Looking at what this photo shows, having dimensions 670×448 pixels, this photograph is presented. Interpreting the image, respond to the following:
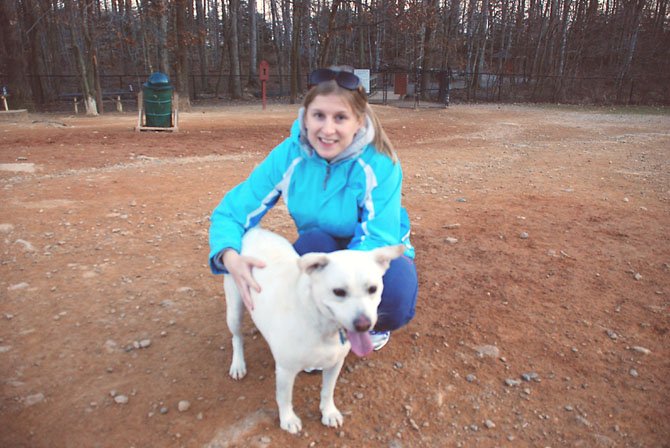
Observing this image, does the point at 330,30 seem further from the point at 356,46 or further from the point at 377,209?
the point at 356,46

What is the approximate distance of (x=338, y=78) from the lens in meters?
2.31

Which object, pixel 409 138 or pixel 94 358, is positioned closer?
pixel 94 358

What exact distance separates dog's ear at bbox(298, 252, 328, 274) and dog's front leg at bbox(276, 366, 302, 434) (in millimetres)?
548

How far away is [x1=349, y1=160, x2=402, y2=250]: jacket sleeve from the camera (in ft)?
8.00

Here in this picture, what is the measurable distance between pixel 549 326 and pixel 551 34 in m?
32.3

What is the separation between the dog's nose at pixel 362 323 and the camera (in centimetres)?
176

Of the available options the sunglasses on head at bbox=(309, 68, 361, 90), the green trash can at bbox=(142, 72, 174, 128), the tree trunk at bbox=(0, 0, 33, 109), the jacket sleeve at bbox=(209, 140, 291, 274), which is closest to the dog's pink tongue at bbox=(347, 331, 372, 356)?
the jacket sleeve at bbox=(209, 140, 291, 274)

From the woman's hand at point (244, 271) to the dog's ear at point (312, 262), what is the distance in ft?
1.33

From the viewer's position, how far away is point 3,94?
1542 cm

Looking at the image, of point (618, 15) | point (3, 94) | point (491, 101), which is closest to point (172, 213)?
point (3, 94)

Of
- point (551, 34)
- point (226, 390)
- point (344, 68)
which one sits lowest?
point (226, 390)

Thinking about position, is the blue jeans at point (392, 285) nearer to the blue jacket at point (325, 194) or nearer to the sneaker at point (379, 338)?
the blue jacket at point (325, 194)

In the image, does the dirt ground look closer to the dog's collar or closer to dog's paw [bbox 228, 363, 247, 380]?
dog's paw [bbox 228, 363, 247, 380]

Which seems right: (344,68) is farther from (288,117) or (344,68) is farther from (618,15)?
(618,15)
